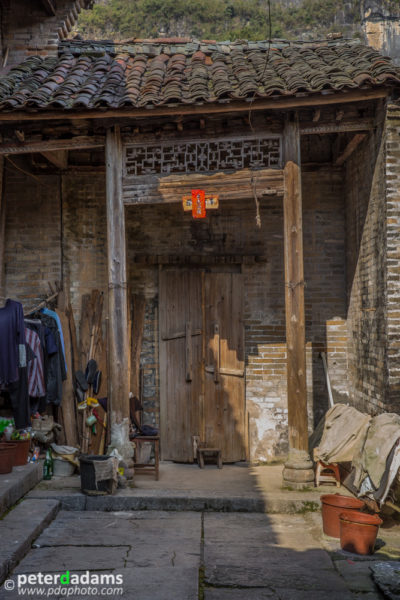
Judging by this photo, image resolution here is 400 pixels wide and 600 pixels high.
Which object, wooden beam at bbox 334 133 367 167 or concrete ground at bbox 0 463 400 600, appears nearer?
concrete ground at bbox 0 463 400 600

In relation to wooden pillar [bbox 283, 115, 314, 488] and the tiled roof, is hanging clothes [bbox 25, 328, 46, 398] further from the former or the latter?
wooden pillar [bbox 283, 115, 314, 488]

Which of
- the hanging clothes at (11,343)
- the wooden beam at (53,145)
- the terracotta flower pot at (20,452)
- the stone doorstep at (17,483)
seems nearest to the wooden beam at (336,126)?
the wooden beam at (53,145)

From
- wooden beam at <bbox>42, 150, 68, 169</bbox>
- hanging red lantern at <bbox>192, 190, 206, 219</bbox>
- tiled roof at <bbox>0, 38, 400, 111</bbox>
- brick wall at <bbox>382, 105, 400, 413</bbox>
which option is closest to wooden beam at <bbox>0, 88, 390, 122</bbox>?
tiled roof at <bbox>0, 38, 400, 111</bbox>

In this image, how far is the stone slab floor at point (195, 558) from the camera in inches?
191

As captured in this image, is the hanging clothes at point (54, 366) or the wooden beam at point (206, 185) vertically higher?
the wooden beam at point (206, 185)

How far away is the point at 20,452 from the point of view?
7.68 meters

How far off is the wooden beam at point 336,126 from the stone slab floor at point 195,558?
183 inches

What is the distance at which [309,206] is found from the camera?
946cm

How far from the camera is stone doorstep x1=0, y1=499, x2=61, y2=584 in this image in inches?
205

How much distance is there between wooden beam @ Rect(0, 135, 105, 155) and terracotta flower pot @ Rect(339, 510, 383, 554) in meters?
5.38

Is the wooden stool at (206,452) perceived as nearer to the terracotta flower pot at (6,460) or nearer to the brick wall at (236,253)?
the brick wall at (236,253)

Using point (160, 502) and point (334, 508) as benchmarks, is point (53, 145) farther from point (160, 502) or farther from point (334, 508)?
point (334, 508)

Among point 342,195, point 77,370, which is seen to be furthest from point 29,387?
point 342,195

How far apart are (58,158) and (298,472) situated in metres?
5.68
